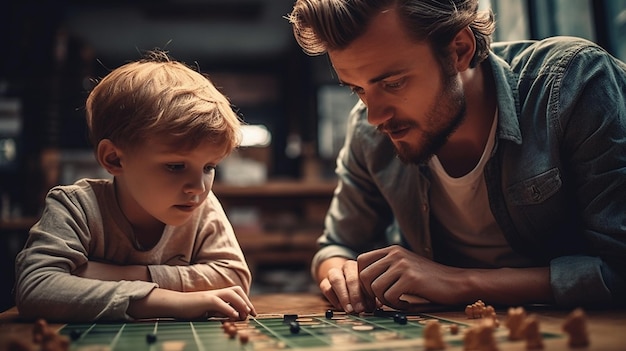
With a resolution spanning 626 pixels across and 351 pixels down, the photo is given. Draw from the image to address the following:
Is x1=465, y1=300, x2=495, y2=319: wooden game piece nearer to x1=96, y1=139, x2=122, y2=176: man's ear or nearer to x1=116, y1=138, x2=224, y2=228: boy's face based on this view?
x1=116, y1=138, x2=224, y2=228: boy's face

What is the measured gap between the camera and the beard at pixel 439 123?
4.59 feet

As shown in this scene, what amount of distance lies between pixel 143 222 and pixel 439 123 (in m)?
0.81

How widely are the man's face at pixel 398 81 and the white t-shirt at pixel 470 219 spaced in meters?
0.15

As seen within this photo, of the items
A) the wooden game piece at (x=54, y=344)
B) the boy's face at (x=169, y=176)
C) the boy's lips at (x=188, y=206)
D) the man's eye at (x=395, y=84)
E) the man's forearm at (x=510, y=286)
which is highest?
the man's eye at (x=395, y=84)

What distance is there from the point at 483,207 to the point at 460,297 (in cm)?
33

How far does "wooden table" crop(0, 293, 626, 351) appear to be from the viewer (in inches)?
31.5

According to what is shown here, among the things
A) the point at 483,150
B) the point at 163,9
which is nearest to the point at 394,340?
the point at 483,150

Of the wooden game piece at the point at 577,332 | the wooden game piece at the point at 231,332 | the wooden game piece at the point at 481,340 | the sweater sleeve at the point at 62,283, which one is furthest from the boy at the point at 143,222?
the wooden game piece at the point at 577,332

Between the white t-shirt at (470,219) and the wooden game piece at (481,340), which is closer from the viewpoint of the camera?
the wooden game piece at (481,340)

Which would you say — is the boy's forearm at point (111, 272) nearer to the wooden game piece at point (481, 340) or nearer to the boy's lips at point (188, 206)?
the boy's lips at point (188, 206)

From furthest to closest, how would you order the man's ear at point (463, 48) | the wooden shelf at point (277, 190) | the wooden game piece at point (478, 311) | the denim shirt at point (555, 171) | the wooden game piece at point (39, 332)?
the wooden shelf at point (277, 190) < the man's ear at point (463, 48) < the denim shirt at point (555, 171) < the wooden game piece at point (478, 311) < the wooden game piece at point (39, 332)

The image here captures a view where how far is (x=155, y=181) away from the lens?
1322 millimetres

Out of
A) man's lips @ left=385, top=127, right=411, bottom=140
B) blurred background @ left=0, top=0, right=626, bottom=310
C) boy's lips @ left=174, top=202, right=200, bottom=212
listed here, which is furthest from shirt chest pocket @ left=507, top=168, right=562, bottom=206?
blurred background @ left=0, top=0, right=626, bottom=310

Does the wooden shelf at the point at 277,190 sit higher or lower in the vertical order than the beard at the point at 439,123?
lower
